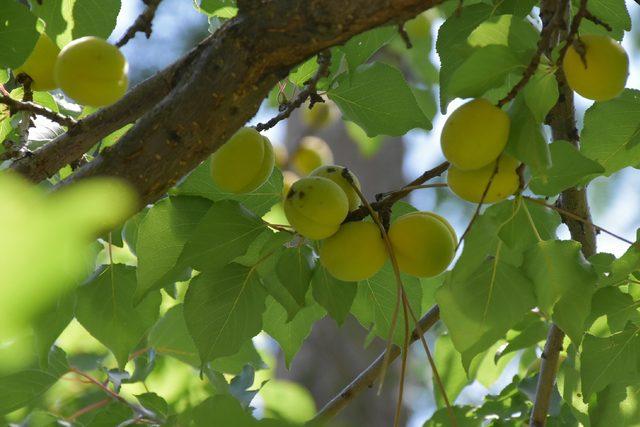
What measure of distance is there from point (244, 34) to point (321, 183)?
0.18 m

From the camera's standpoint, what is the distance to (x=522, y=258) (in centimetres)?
76

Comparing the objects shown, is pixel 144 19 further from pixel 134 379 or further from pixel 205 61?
pixel 134 379

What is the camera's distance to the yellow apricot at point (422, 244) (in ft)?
2.46

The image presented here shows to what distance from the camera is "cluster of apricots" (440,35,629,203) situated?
25.1 inches

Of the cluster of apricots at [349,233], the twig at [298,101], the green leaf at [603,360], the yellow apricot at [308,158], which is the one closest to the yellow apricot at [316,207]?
the cluster of apricots at [349,233]

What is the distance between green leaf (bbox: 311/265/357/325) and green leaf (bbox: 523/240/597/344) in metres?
0.20

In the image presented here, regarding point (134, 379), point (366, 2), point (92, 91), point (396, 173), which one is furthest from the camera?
point (396, 173)

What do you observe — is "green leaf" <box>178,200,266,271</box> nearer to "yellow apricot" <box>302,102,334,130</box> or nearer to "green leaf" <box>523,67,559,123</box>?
"green leaf" <box>523,67,559,123</box>

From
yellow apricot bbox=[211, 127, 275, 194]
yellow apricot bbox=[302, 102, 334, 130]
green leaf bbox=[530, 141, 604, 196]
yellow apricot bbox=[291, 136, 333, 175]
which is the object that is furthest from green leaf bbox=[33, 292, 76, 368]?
yellow apricot bbox=[302, 102, 334, 130]

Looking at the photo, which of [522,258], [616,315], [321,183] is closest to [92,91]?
[321,183]

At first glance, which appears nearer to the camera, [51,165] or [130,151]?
[130,151]

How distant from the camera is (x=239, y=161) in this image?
2.61 feet

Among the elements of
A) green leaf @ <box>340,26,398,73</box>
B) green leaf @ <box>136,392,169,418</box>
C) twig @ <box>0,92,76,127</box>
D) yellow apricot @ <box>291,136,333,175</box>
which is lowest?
yellow apricot @ <box>291,136,333,175</box>

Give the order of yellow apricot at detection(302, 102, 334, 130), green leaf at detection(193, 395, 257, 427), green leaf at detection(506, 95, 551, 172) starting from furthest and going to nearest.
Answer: yellow apricot at detection(302, 102, 334, 130)
green leaf at detection(506, 95, 551, 172)
green leaf at detection(193, 395, 257, 427)
